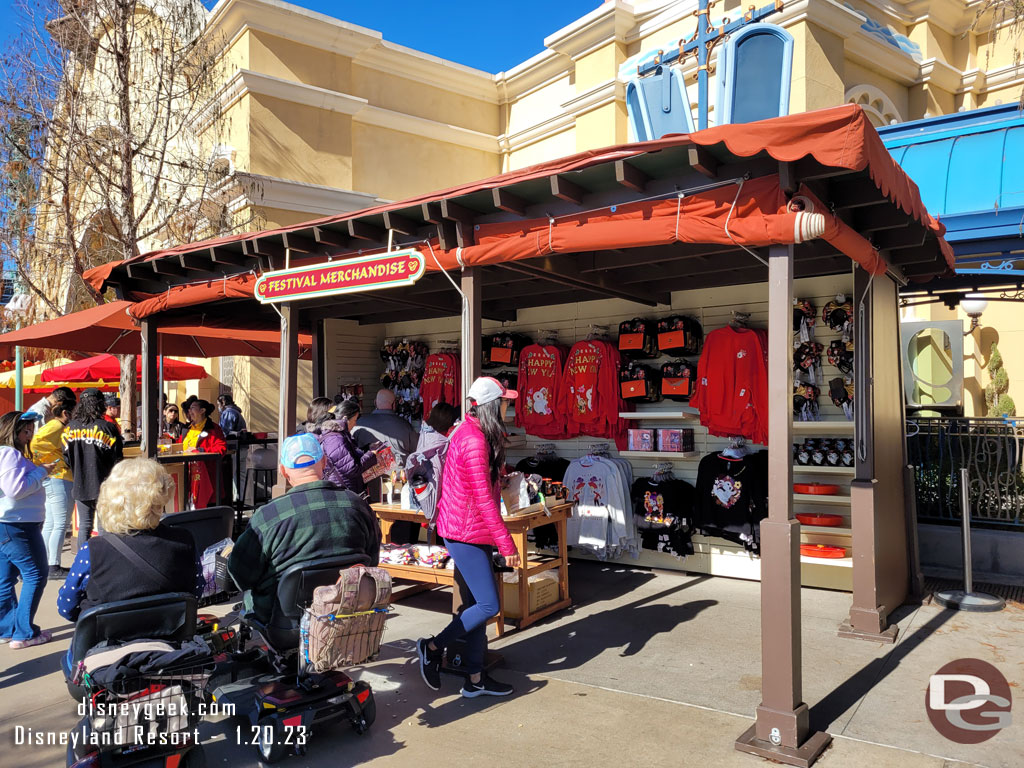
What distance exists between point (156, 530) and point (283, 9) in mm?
11723

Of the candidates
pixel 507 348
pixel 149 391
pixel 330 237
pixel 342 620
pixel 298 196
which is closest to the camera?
pixel 342 620

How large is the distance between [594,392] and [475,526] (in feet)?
12.9

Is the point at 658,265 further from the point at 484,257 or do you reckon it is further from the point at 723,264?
the point at 484,257

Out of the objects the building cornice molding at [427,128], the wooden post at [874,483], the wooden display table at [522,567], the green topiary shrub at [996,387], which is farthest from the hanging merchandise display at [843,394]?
the building cornice molding at [427,128]

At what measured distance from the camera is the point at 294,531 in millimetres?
3648

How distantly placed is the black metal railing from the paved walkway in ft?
4.66

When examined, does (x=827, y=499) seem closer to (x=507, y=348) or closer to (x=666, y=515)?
(x=666, y=515)

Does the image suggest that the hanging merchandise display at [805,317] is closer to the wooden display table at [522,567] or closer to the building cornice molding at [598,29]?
the wooden display table at [522,567]

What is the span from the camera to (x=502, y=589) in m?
5.88

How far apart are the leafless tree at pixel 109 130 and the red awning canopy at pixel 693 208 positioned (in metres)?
5.79

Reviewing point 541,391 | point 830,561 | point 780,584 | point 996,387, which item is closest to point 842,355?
point 830,561

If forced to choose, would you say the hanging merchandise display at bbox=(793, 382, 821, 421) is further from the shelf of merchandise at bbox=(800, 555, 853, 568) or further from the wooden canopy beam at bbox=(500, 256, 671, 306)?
the wooden canopy beam at bbox=(500, 256, 671, 306)

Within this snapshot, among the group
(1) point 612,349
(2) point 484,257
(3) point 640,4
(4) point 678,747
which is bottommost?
(4) point 678,747

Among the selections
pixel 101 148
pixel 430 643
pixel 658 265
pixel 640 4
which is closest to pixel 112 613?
pixel 430 643
